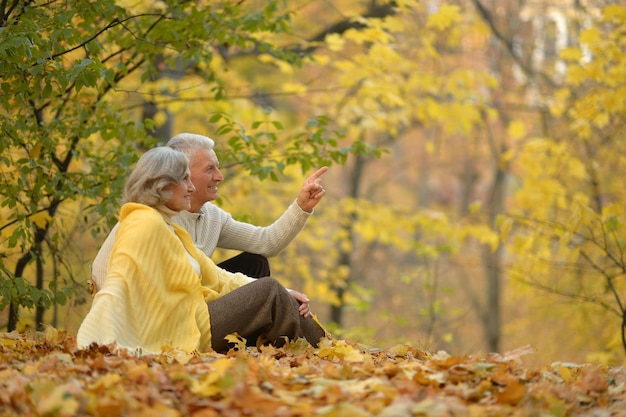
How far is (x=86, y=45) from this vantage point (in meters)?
4.84

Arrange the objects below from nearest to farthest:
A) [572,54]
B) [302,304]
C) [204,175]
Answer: [302,304] → [204,175] → [572,54]

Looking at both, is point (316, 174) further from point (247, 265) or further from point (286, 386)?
point (286, 386)

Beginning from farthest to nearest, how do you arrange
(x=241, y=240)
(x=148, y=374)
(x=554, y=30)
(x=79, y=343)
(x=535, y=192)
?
(x=554, y=30) < (x=535, y=192) < (x=241, y=240) < (x=79, y=343) < (x=148, y=374)

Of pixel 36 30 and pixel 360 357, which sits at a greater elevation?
pixel 36 30

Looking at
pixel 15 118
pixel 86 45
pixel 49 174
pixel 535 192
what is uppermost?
pixel 86 45

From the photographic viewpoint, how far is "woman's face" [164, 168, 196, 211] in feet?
13.4

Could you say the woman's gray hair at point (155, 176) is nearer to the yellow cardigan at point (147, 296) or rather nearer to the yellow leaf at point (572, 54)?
the yellow cardigan at point (147, 296)

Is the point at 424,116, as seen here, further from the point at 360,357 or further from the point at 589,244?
the point at 360,357

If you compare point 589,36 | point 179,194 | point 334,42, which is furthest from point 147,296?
point 334,42

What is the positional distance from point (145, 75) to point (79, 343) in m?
2.51

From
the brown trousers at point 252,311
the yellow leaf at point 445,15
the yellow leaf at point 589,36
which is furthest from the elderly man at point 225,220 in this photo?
the yellow leaf at point 445,15

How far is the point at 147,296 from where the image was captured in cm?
393

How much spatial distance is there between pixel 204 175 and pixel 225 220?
1.88ft

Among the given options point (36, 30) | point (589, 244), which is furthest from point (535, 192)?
point (36, 30)
